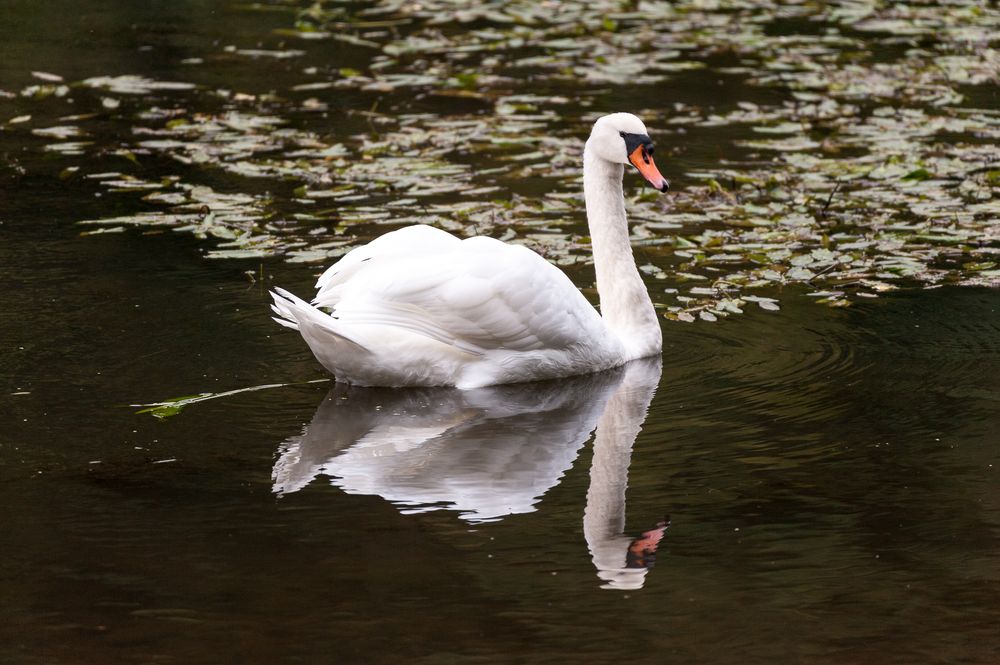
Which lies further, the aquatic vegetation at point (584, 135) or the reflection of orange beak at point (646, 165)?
the aquatic vegetation at point (584, 135)

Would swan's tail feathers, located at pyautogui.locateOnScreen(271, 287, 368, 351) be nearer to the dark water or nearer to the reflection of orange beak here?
the dark water

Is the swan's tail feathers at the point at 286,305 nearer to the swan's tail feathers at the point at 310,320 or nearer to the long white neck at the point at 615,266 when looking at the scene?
the swan's tail feathers at the point at 310,320

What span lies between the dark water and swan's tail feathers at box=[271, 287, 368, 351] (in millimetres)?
331

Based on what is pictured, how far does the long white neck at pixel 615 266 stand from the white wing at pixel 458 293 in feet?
1.57

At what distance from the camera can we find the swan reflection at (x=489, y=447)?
585 centimetres

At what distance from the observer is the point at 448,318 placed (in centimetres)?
722

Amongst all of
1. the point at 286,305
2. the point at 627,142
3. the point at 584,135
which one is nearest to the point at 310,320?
the point at 286,305

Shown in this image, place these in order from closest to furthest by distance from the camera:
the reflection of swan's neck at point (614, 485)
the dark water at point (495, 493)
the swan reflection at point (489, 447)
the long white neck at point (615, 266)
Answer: the dark water at point (495, 493) < the reflection of swan's neck at point (614, 485) < the swan reflection at point (489, 447) < the long white neck at point (615, 266)

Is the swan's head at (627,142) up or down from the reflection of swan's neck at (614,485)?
up

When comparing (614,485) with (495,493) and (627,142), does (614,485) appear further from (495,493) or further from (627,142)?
(627,142)

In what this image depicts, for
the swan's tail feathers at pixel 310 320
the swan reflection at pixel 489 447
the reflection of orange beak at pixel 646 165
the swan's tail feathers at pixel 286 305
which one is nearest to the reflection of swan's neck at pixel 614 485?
the swan reflection at pixel 489 447

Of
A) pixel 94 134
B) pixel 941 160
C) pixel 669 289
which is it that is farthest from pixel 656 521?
pixel 94 134

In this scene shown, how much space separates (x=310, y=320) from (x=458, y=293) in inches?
28.9

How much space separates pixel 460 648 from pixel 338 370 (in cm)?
270
